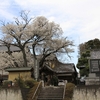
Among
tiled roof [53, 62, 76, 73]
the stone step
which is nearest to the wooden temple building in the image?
tiled roof [53, 62, 76, 73]

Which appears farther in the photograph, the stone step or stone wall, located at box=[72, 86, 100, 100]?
the stone step

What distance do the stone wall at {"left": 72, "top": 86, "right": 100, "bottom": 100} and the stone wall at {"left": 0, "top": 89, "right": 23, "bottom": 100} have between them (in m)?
5.11

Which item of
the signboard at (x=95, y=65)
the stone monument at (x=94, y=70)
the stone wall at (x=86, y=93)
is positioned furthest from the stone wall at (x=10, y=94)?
the signboard at (x=95, y=65)

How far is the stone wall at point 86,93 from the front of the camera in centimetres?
1673

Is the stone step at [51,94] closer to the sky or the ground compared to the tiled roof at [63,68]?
closer to the ground

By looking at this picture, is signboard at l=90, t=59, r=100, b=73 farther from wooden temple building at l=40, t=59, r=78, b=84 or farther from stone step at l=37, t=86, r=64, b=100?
wooden temple building at l=40, t=59, r=78, b=84

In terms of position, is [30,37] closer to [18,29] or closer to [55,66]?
[18,29]

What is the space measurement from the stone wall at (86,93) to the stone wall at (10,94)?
5.11 metres

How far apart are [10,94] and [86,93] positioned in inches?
278

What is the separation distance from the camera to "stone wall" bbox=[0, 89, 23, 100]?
19334 millimetres

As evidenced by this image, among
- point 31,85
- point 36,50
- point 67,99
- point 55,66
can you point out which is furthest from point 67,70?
point 67,99

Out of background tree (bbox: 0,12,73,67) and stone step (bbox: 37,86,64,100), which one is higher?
background tree (bbox: 0,12,73,67)

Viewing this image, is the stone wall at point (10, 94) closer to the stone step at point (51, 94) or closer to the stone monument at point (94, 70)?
the stone step at point (51, 94)

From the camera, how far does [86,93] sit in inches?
672
